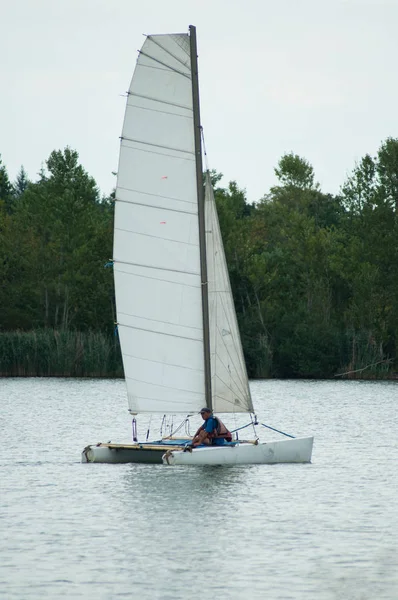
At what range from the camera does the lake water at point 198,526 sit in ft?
65.5

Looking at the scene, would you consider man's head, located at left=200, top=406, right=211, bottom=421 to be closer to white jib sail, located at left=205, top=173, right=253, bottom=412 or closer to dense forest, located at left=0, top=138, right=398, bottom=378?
white jib sail, located at left=205, top=173, right=253, bottom=412

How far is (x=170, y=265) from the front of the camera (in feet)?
108

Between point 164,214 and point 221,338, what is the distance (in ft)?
11.0

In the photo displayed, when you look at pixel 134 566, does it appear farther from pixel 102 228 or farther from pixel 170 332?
pixel 102 228

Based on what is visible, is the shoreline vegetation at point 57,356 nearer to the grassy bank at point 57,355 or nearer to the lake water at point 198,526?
the grassy bank at point 57,355

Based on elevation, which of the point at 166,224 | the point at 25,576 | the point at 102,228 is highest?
the point at 102,228

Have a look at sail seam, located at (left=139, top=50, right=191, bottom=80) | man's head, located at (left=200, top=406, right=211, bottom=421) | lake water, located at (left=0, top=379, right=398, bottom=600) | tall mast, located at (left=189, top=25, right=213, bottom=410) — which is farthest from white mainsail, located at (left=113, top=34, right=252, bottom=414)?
lake water, located at (left=0, top=379, right=398, bottom=600)

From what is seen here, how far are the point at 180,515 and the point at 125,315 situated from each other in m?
7.91

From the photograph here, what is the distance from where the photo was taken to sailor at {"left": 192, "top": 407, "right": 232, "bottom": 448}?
31.5 metres

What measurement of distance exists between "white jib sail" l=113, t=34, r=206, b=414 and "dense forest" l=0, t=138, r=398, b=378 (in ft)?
168

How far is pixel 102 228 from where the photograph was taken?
102 metres

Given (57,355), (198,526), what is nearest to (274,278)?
(57,355)

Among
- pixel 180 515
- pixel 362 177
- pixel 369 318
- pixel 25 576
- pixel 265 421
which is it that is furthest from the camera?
pixel 362 177

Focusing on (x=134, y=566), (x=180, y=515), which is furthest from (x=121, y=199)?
(x=134, y=566)
